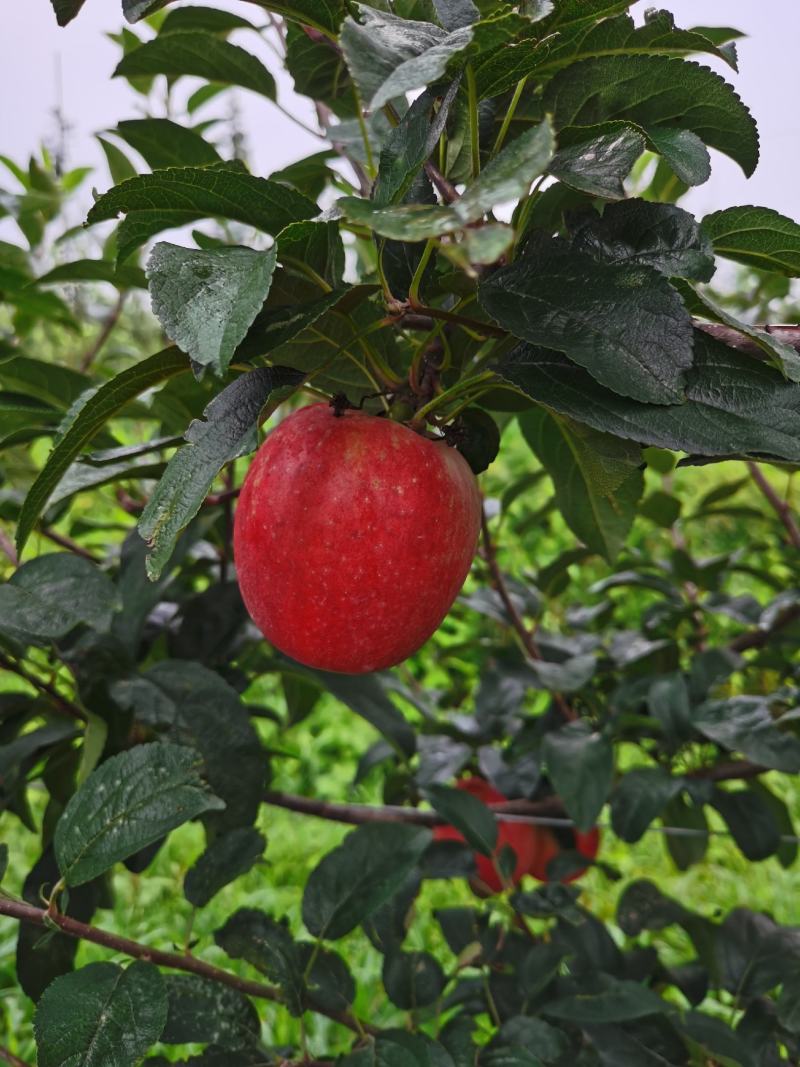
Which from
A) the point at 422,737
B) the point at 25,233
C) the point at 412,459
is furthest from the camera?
the point at 25,233

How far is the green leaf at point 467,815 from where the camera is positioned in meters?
0.76

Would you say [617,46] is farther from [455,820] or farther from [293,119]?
[455,820]

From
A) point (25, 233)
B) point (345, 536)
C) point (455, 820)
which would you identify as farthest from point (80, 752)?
point (25, 233)

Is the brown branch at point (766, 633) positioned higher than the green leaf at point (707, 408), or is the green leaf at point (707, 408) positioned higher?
the green leaf at point (707, 408)

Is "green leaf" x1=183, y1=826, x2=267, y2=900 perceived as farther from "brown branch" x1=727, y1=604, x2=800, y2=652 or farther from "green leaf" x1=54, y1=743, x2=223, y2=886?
"brown branch" x1=727, y1=604, x2=800, y2=652

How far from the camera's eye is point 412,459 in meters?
0.47

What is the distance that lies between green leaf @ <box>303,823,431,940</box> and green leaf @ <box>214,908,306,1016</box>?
2cm

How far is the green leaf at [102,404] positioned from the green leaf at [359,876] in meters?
0.35

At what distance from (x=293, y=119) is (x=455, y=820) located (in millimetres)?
574

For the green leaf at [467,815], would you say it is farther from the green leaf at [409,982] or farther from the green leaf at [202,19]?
the green leaf at [202,19]

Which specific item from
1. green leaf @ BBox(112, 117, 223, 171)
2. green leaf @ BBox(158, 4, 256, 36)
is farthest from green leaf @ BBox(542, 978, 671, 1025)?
green leaf @ BBox(158, 4, 256, 36)

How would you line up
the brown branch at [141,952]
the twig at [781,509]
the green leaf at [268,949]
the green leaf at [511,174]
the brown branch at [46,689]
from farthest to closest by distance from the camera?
the twig at [781,509] < the brown branch at [46,689] < the green leaf at [268,949] < the brown branch at [141,952] < the green leaf at [511,174]

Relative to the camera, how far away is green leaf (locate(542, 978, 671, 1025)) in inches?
27.4

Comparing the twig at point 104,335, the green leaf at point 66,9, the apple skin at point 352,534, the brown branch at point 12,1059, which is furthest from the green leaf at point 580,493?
the twig at point 104,335
